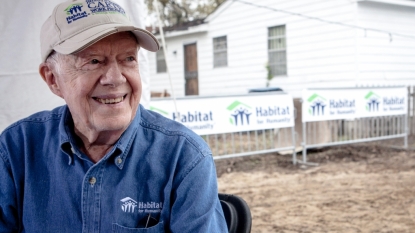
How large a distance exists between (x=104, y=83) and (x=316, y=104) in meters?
8.13

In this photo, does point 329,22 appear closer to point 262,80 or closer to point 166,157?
point 262,80

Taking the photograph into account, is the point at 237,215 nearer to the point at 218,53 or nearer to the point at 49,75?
the point at 49,75

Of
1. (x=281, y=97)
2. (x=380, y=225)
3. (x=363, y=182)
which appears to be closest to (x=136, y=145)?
(x=380, y=225)

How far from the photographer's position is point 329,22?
44.4 ft

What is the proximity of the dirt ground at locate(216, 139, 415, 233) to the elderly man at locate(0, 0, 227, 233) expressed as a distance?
3.69m

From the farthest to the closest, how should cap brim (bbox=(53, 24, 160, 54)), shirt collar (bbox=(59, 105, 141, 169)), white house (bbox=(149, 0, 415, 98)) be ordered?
white house (bbox=(149, 0, 415, 98)), shirt collar (bbox=(59, 105, 141, 169)), cap brim (bbox=(53, 24, 160, 54))

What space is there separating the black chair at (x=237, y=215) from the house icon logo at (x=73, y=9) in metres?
1.05

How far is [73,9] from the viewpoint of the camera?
1.89 m

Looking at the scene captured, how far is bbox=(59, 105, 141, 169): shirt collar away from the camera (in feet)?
6.27

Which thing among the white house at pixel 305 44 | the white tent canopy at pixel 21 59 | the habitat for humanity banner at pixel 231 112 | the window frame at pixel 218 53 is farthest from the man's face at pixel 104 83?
the window frame at pixel 218 53

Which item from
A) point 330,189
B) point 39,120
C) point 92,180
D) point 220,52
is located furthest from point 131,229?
point 220,52

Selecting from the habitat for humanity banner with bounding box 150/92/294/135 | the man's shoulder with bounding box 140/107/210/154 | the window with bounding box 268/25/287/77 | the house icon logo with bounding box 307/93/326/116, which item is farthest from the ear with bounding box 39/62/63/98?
the window with bounding box 268/25/287/77

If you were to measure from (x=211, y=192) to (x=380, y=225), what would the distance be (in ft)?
13.9

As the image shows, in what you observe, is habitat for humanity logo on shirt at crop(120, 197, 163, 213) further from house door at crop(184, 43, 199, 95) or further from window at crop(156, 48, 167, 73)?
window at crop(156, 48, 167, 73)
